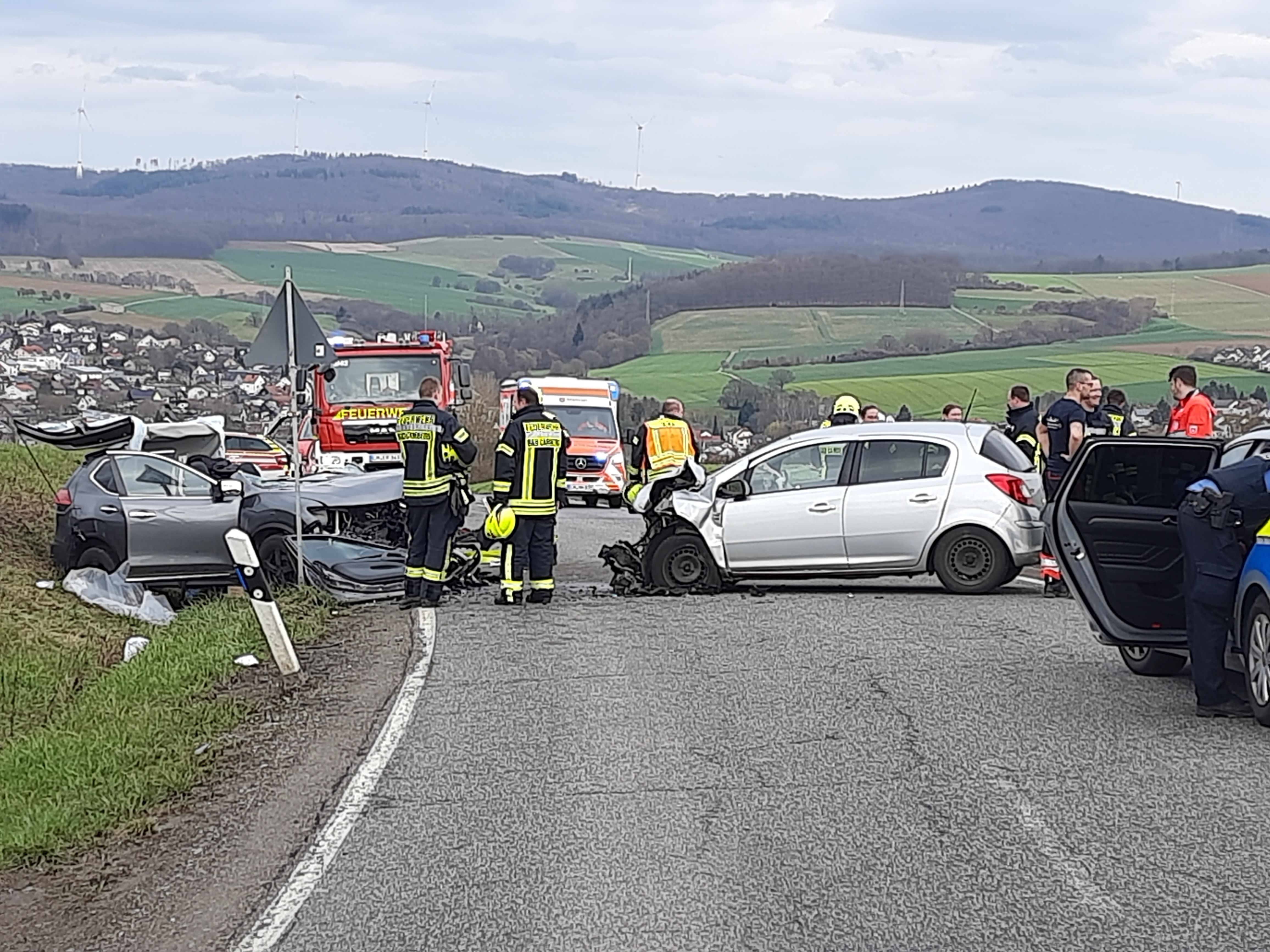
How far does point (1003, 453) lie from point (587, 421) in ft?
55.4

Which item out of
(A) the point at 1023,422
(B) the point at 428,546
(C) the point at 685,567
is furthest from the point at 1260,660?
(A) the point at 1023,422

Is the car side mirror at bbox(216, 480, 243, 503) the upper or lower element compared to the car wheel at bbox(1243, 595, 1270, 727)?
lower

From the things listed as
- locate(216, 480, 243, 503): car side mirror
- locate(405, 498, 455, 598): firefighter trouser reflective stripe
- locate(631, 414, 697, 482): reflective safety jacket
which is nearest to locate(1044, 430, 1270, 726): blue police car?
locate(405, 498, 455, 598): firefighter trouser reflective stripe

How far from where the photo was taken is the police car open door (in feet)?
30.6

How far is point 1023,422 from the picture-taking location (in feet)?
56.1

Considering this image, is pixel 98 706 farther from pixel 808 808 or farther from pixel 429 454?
pixel 808 808

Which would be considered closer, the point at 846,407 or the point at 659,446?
the point at 659,446

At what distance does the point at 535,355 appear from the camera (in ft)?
185

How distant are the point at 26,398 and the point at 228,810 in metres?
20.2

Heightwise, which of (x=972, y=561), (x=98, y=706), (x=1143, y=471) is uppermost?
(x=1143, y=471)

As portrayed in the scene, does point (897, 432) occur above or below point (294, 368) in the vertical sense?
below

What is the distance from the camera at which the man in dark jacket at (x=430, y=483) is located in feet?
45.0

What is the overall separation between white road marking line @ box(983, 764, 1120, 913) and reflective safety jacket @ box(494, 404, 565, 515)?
666cm

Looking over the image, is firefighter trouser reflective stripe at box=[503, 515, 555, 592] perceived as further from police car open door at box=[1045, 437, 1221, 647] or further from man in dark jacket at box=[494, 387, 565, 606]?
police car open door at box=[1045, 437, 1221, 647]
